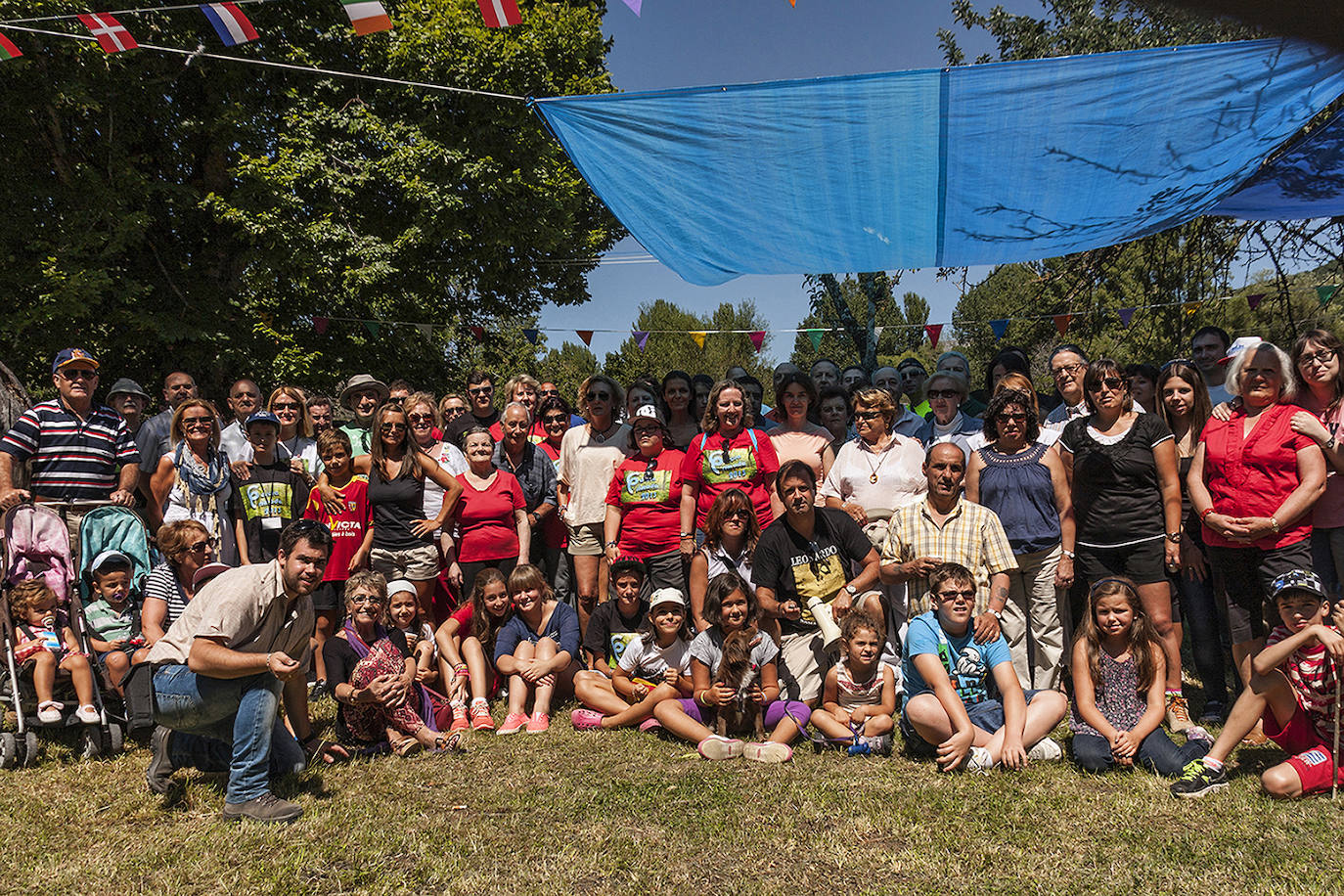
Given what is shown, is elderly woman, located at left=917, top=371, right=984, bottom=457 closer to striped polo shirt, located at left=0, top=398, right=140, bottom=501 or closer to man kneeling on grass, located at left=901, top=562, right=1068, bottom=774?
man kneeling on grass, located at left=901, top=562, right=1068, bottom=774

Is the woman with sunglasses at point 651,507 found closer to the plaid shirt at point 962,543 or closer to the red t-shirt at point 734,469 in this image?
the red t-shirt at point 734,469

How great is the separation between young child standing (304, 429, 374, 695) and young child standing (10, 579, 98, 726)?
1.32 meters

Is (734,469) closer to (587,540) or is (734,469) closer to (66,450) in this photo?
(587,540)

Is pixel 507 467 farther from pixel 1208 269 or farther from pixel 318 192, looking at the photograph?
pixel 318 192

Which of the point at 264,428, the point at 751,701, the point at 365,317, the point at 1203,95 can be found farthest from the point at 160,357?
the point at 1203,95

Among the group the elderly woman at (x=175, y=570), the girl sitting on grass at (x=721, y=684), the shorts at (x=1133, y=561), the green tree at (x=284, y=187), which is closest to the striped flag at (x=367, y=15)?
the elderly woman at (x=175, y=570)

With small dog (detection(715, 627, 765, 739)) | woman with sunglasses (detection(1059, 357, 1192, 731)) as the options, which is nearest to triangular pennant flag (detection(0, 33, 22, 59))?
small dog (detection(715, 627, 765, 739))

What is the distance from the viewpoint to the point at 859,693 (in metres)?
4.57

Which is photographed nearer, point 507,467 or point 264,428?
point 264,428

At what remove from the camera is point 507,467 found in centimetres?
629

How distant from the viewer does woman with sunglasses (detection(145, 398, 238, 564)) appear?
5.41m

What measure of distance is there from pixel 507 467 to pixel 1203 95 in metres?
4.72

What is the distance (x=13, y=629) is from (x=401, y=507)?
206 cm

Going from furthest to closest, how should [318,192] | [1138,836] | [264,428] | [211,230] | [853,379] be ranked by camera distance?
[211,230], [318,192], [853,379], [264,428], [1138,836]
